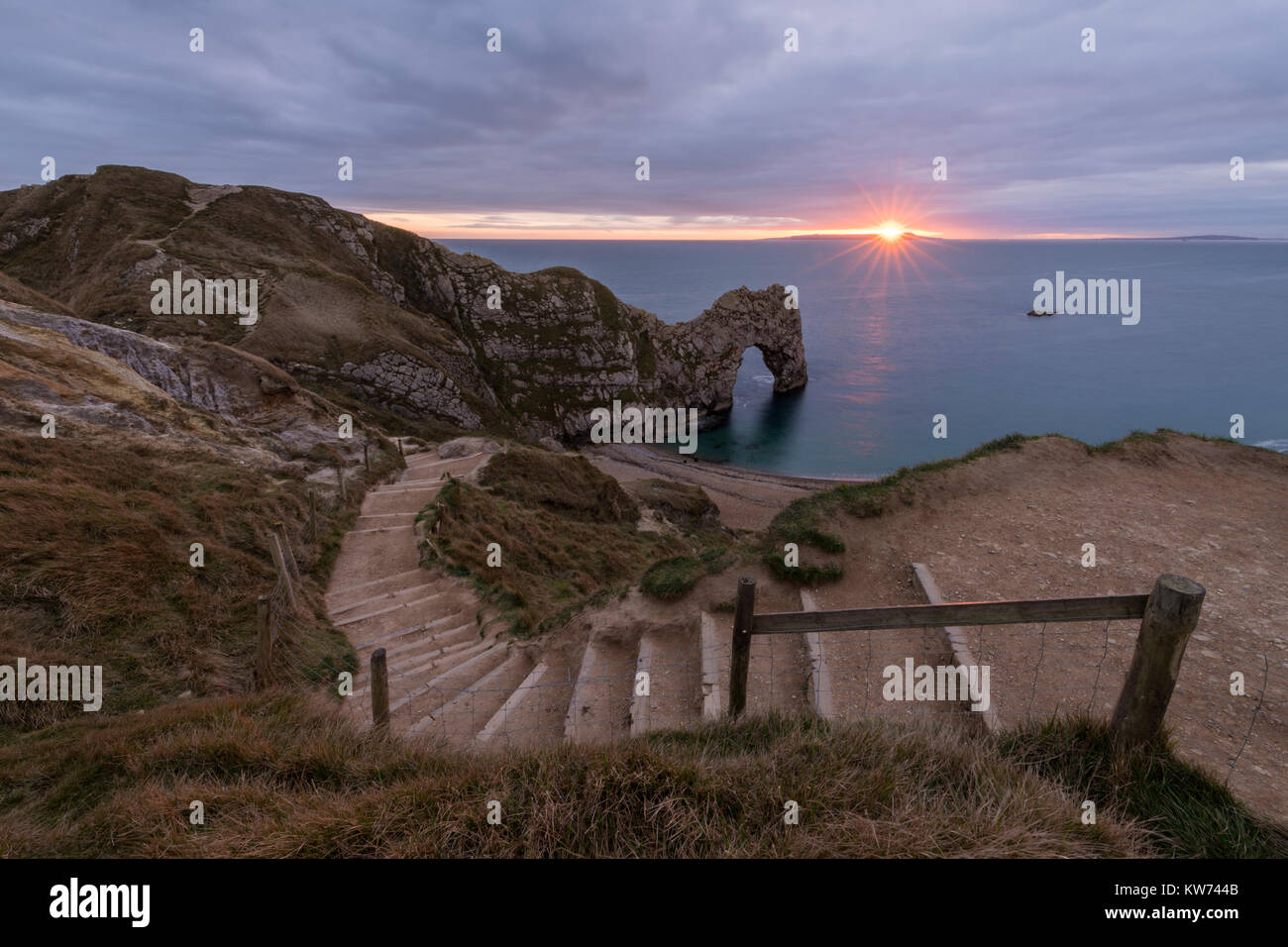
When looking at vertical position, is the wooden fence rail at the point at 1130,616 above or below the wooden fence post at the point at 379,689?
above

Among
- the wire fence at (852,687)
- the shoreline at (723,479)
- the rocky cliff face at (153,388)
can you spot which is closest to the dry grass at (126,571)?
the wire fence at (852,687)

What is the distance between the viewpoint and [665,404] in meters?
80.5

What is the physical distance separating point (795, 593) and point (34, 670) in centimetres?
1063

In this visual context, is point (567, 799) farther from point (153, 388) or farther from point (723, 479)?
point (723, 479)

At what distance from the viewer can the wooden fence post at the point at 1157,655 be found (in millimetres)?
4391

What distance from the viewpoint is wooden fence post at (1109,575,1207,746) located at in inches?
173
